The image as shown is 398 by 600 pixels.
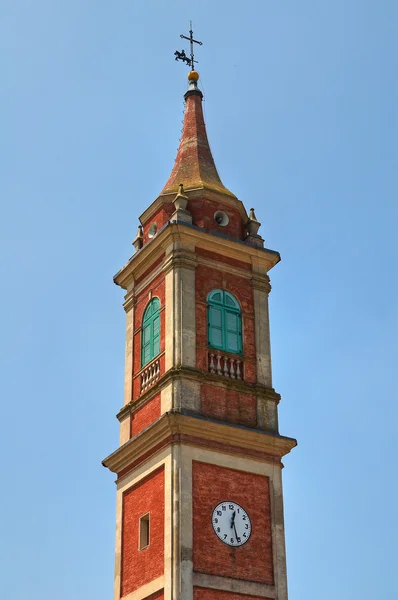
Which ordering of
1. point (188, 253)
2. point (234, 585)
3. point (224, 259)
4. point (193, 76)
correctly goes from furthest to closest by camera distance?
point (193, 76) → point (224, 259) → point (188, 253) → point (234, 585)

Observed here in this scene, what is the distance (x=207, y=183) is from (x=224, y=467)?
9.51 meters

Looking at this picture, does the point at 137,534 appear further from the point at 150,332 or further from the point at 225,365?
the point at 150,332

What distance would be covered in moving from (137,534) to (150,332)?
232 inches

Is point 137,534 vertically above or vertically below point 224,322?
below

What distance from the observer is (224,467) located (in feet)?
88.8

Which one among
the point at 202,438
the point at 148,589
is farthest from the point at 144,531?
the point at 202,438

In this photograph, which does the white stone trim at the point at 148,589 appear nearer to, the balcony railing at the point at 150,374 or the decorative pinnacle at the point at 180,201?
the balcony railing at the point at 150,374

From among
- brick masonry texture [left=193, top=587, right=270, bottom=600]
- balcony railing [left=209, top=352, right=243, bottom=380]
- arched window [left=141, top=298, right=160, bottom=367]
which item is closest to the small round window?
arched window [left=141, top=298, right=160, bottom=367]

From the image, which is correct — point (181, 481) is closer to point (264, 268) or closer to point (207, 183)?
point (264, 268)

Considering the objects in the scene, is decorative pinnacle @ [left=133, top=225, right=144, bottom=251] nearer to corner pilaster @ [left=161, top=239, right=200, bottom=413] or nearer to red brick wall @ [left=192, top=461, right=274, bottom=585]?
corner pilaster @ [left=161, top=239, right=200, bottom=413]

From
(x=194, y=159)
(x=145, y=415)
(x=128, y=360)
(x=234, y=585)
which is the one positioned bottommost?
(x=234, y=585)

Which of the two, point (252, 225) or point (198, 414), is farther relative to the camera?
point (252, 225)

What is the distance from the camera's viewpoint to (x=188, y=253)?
29500 mm

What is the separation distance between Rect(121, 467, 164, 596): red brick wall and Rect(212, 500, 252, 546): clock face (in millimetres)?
1398
